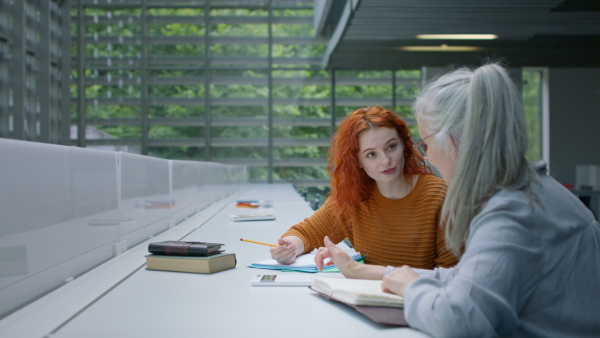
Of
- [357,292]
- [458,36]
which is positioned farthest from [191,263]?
[458,36]

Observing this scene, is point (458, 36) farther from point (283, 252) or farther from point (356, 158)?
point (283, 252)

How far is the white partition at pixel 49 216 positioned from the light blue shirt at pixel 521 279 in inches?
39.0

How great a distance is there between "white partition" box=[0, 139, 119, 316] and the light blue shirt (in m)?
0.99

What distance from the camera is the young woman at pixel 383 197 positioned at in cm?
229

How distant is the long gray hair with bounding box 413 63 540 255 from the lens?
121 cm

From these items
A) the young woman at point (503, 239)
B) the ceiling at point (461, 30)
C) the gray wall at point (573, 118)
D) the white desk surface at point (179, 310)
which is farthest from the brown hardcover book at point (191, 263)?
the gray wall at point (573, 118)

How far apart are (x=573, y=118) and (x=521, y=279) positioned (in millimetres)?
11796

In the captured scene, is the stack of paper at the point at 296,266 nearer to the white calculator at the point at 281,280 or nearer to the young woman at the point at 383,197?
the young woman at the point at 383,197

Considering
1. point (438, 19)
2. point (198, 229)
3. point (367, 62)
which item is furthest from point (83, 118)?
point (198, 229)

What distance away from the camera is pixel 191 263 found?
2.02m

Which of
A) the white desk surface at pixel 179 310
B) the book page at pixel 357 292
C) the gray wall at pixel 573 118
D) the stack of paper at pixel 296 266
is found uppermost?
the gray wall at pixel 573 118

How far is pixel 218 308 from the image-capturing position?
1.52 meters

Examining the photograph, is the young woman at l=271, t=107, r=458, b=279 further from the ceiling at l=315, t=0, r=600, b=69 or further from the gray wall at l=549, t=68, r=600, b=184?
the gray wall at l=549, t=68, r=600, b=184

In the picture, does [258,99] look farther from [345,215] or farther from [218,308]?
[218,308]
